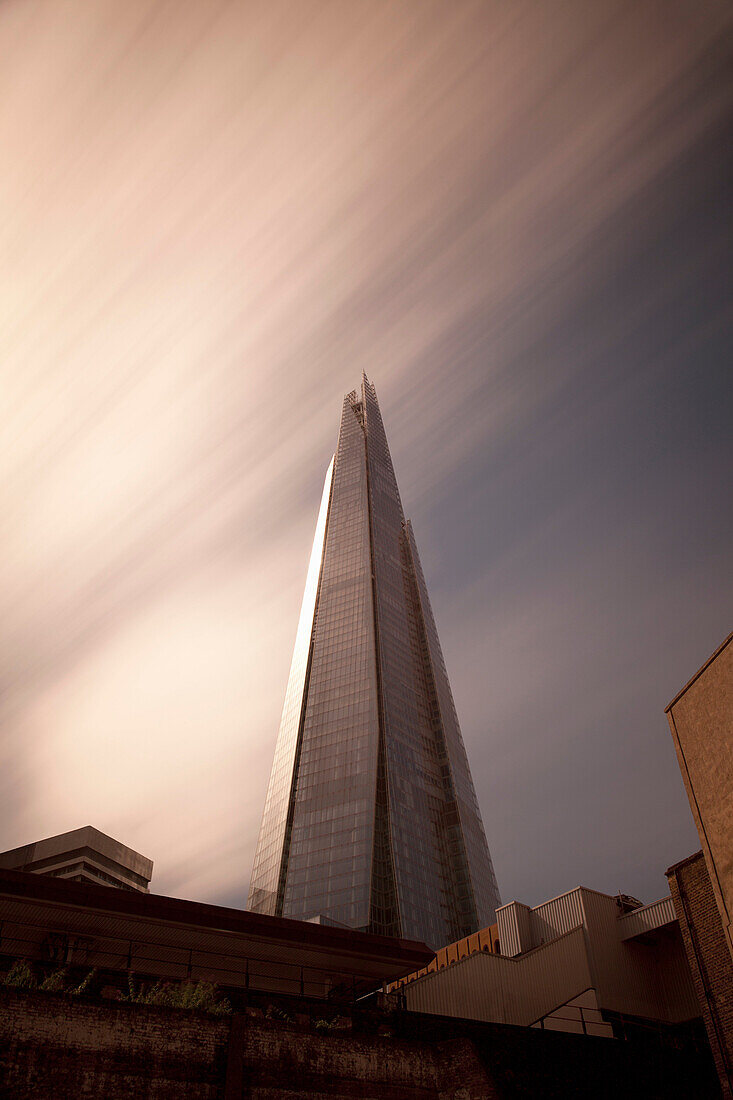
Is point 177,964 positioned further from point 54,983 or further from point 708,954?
point 708,954

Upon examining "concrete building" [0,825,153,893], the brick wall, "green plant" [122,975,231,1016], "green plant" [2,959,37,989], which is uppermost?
"concrete building" [0,825,153,893]

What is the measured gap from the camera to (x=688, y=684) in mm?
24688

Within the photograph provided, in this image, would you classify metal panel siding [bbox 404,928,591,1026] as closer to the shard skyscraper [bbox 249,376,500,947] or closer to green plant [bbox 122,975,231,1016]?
green plant [bbox 122,975,231,1016]

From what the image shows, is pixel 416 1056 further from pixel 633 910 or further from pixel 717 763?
pixel 633 910

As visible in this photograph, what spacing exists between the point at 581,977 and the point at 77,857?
2673 centimetres

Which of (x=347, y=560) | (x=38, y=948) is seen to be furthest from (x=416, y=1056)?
(x=347, y=560)

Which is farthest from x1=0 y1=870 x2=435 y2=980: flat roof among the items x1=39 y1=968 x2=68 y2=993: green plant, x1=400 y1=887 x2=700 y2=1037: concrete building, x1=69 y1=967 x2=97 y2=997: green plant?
x1=400 y1=887 x2=700 y2=1037: concrete building

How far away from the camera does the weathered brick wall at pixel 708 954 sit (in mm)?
23500

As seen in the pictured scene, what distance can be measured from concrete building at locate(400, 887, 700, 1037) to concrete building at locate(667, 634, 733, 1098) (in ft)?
20.1

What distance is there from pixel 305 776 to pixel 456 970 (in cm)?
7610

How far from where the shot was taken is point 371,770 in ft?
333

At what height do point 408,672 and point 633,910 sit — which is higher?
point 408,672

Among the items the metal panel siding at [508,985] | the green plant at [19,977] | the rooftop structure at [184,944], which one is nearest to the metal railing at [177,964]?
the rooftop structure at [184,944]

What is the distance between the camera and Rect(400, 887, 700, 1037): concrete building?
30.7 meters
